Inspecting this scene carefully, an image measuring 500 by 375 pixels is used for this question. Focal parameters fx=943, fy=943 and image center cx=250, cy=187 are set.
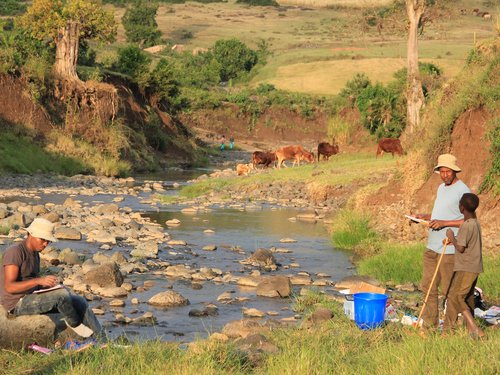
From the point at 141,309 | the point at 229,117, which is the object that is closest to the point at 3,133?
the point at 141,309

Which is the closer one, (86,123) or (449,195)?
(449,195)

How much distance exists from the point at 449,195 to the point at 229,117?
62.3 m

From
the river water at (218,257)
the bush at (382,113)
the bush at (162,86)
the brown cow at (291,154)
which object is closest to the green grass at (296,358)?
the river water at (218,257)

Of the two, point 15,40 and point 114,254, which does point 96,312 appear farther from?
point 15,40

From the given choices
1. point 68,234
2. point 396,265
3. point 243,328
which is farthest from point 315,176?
point 243,328

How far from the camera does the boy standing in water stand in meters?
10.8

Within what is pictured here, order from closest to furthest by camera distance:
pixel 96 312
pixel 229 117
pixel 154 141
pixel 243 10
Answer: pixel 96 312 < pixel 154 141 < pixel 229 117 < pixel 243 10

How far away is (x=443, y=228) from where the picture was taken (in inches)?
445

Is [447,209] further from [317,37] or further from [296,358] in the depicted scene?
[317,37]

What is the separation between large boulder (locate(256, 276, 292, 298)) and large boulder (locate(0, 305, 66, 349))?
5088mm

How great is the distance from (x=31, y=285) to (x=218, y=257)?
882 centimetres

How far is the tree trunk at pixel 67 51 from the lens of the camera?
43.7 meters

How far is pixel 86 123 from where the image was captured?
42.9 metres

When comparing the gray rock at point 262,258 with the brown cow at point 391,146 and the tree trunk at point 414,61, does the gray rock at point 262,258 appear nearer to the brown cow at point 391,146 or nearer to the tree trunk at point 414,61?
the brown cow at point 391,146
